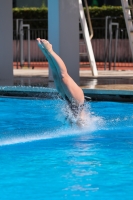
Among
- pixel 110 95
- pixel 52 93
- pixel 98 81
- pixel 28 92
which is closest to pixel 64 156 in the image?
pixel 110 95

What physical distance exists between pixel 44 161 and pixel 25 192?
1214 millimetres

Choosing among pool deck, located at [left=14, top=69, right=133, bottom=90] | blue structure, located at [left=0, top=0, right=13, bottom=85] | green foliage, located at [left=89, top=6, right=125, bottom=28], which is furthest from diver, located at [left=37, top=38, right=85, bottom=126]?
green foliage, located at [left=89, top=6, right=125, bottom=28]

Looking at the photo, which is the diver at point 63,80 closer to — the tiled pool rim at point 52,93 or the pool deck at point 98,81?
the tiled pool rim at point 52,93

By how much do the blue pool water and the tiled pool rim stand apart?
1.16 ft

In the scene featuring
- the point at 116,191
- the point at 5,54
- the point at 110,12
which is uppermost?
the point at 110,12

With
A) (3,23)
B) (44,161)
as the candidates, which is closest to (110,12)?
(3,23)

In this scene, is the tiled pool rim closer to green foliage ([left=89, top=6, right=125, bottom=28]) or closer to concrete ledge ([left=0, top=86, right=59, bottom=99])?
concrete ledge ([left=0, top=86, right=59, bottom=99])

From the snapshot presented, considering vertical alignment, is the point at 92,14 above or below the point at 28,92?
above

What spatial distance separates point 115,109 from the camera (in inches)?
387

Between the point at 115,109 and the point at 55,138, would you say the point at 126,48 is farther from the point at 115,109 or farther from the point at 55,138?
the point at 55,138

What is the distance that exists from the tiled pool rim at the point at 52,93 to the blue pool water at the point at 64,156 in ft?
1.16

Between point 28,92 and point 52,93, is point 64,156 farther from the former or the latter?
point 28,92

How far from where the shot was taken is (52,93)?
10547mm

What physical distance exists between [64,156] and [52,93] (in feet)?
14.3
